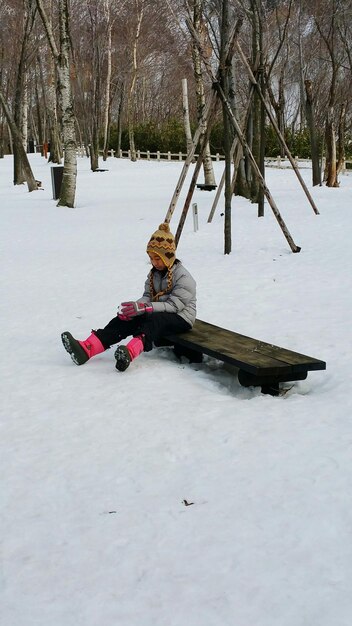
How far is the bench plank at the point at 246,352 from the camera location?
4398 mm

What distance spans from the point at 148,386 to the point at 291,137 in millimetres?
28559

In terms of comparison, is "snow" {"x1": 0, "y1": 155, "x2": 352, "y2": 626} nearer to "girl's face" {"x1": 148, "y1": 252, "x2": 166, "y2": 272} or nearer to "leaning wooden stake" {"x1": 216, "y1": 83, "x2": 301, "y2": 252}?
"girl's face" {"x1": 148, "y1": 252, "x2": 166, "y2": 272}

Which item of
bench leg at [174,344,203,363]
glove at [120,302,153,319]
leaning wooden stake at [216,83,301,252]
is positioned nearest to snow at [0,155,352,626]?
bench leg at [174,344,203,363]

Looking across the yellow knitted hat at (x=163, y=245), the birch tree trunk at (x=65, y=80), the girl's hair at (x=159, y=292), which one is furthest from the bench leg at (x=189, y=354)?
the birch tree trunk at (x=65, y=80)

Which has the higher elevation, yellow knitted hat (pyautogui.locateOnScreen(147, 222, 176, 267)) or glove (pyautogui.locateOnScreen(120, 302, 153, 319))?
yellow knitted hat (pyautogui.locateOnScreen(147, 222, 176, 267))

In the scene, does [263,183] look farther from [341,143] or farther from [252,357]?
[341,143]

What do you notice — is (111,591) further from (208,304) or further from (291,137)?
(291,137)

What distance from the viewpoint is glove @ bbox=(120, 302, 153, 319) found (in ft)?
16.6

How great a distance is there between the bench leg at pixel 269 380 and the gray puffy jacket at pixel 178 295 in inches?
35.8

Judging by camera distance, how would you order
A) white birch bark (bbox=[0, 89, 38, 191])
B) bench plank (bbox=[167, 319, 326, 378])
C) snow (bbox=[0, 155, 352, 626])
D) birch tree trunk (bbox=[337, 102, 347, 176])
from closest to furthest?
snow (bbox=[0, 155, 352, 626]) < bench plank (bbox=[167, 319, 326, 378]) < birch tree trunk (bbox=[337, 102, 347, 176]) < white birch bark (bbox=[0, 89, 38, 191])

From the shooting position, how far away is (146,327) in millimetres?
5102

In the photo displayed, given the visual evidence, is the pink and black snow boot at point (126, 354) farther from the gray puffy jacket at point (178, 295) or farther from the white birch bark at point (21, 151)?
the white birch bark at point (21, 151)

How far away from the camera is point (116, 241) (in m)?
10.9

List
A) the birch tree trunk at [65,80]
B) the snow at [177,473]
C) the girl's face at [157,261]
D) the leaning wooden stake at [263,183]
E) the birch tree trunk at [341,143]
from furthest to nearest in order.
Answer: the birch tree trunk at [341,143] → the birch tree trunk at [65,80] → the leaning wooden stake at [263,183] → the girl's face at [157,261] → the snow at [177,473]
